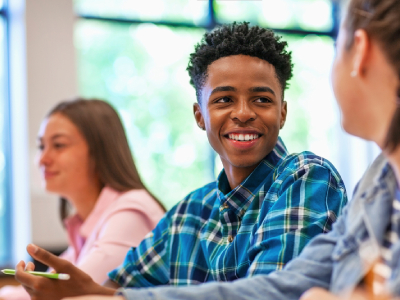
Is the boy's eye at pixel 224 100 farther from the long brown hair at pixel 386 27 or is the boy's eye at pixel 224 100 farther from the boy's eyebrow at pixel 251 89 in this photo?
the long brown hair at pixel 386 27

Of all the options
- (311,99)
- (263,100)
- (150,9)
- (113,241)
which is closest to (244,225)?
(263,100)

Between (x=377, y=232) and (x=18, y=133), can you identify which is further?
(x=18, y=133)

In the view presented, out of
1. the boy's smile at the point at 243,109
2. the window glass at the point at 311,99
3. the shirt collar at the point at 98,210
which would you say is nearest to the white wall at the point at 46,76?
the shirt collar at the point at 98,210

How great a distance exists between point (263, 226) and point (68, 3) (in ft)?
11.2

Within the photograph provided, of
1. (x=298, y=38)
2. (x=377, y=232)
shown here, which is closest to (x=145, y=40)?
(x=298, y=38)

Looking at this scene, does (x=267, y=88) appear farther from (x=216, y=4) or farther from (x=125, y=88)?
(x=216, y=4)

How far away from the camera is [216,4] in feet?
15.3

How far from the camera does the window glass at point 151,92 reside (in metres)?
4.36

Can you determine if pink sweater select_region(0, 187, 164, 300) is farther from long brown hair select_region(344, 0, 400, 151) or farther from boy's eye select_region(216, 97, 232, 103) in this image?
long brown hair select_region(344, 0, 400, 151)

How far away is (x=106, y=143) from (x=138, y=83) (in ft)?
7.60

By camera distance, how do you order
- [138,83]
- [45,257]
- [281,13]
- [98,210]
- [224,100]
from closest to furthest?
[45,257]
[224,100]
[98,210]
[138,83]
[281,13]

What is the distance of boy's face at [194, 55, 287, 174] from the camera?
4.10 ft

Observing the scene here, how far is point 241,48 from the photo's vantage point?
128 centimetres

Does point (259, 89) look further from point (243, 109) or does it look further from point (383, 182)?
point (383, 182)
